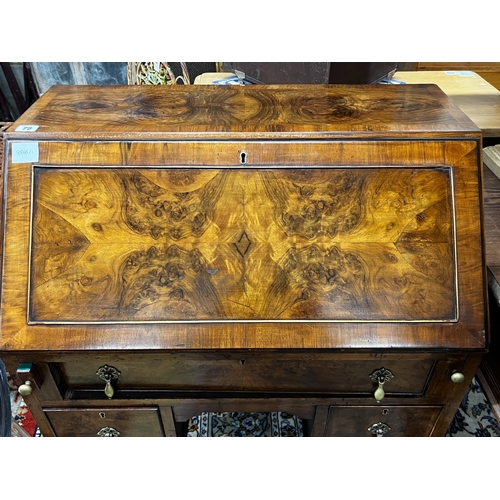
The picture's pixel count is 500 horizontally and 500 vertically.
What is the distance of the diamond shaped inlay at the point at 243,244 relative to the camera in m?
1.04

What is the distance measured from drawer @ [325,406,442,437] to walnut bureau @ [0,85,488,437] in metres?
0.11

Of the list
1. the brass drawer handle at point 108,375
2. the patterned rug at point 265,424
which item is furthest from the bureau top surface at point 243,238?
the patterned rug at point 265,424

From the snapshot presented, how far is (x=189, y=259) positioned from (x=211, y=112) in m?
0.44

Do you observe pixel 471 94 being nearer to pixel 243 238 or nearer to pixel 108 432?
pixel 243 238

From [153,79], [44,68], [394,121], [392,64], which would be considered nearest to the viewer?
[394,121]

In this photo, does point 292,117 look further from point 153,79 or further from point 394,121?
point 153,79

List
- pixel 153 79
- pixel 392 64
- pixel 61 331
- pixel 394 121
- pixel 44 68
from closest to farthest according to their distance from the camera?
pixel 61 331, pixel 394 121, pixel 392 64, pixel 153 79, pixel 44 68

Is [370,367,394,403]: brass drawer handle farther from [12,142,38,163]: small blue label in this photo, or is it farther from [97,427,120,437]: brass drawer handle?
[12,142,38,163]: small blue label

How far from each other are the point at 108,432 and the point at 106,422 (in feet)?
0.13

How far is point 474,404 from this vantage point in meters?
1.73

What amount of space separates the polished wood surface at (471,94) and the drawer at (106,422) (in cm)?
143

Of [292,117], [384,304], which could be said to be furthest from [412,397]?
[292,117]

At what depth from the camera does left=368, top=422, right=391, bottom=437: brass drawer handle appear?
123 cm

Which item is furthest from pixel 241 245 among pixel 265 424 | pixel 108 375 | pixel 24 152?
pixel 265 424
